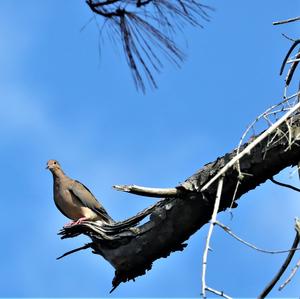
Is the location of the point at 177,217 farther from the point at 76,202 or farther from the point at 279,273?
the point at 76,202

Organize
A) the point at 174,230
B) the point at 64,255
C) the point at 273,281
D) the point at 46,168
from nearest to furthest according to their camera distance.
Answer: the point at 273,281
the point at 174,230
the point at 64,255
the point at 46,168

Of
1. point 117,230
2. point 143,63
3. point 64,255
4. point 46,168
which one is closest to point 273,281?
point 143,63

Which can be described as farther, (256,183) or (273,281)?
(256,183)

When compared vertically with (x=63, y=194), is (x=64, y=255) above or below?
below

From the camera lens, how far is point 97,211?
7.40 m

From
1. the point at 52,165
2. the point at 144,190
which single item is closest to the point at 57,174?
the point at 52,165

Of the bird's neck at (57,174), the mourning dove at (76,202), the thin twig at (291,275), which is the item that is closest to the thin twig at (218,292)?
the thin twig at (291,275)

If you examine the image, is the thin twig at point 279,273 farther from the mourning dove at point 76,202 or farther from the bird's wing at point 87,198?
the bird's wing at point 87,198

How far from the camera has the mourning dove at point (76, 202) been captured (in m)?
7.40

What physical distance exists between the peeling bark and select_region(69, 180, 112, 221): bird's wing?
2.47 m

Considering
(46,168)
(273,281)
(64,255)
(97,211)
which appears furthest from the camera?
(46,168)

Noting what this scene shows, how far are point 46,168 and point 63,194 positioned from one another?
1.96ft

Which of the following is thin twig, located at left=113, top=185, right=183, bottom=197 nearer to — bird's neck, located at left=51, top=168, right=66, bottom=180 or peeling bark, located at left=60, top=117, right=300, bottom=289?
peeling bark, located at left=60, top=117, right=300, bottom=289

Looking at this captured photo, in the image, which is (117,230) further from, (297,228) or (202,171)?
(297,228)
